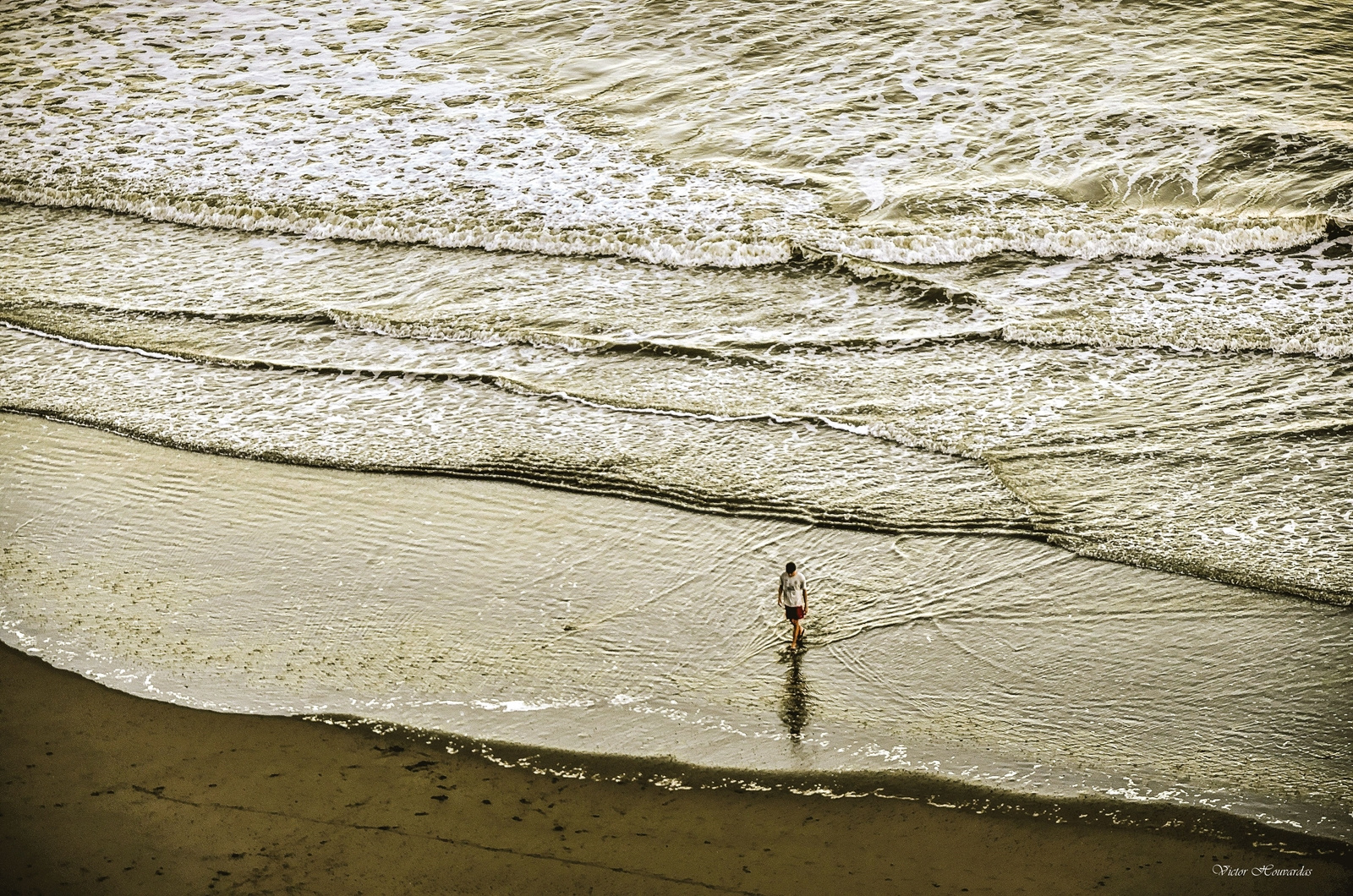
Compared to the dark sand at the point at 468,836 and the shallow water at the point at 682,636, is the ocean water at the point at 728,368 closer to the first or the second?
the shallow water at the point at 682,636

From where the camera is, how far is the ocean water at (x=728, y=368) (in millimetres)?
5961

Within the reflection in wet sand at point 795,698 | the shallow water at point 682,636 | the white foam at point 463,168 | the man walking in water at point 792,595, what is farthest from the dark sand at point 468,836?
the white foam at point 463,168

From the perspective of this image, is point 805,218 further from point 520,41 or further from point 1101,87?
point 520,41

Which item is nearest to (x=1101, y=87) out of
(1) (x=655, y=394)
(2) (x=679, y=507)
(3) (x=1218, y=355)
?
(3) (x=1218, y=355)

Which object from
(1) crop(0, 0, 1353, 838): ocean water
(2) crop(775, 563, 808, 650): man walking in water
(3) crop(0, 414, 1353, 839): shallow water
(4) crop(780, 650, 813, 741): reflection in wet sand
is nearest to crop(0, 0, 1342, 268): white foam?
(1) crop(0, 0, 1353, 838): ocean water

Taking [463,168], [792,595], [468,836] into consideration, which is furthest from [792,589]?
[463,168]

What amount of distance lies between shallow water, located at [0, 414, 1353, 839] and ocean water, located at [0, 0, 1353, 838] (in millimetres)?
30

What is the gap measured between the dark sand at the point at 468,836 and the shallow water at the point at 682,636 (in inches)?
11.2

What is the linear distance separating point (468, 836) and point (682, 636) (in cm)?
173

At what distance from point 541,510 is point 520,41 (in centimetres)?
1060

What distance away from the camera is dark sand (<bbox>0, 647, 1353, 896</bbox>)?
15.5 feet

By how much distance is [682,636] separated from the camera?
624cm

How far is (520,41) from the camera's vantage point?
623 inches

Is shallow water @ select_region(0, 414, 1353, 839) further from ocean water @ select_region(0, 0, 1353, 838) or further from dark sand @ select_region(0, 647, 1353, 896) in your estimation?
dark sand @ select_region(0, 647, 1353, 896)
